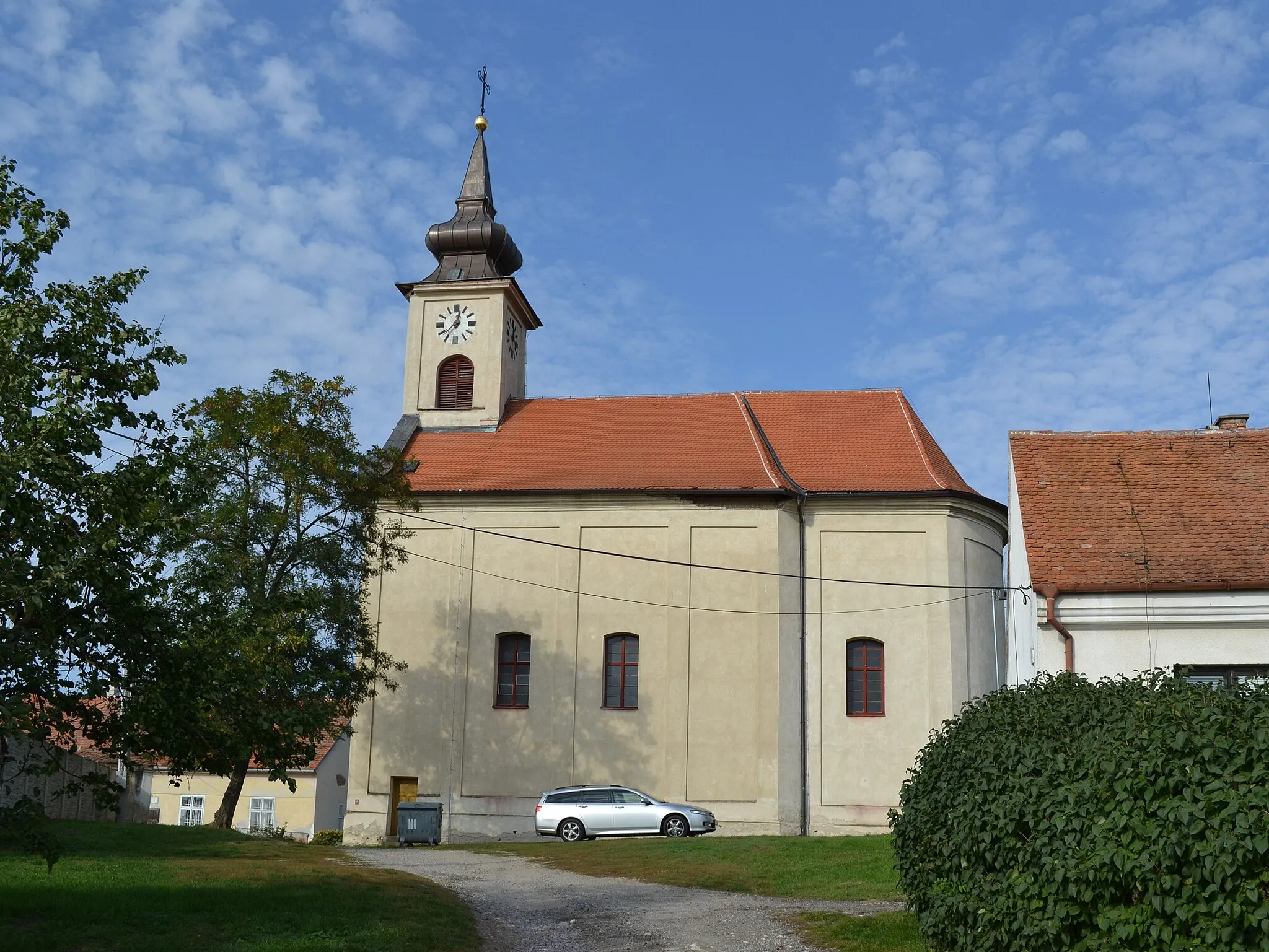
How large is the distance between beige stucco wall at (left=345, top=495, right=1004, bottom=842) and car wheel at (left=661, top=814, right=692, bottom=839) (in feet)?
7.22

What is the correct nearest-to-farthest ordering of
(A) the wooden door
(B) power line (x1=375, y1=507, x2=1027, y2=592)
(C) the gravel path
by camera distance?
(C) the gravel path, (B) power line (x1=375, y1=507, x2=1027, y2=592), (A) the wooden door

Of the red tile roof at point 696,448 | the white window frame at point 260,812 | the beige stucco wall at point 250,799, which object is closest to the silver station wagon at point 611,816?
the red tile roof at point 696,448

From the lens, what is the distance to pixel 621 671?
29844mm

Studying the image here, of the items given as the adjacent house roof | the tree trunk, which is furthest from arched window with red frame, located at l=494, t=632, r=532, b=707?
the adjacent house roof

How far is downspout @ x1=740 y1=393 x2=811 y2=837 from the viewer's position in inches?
1114

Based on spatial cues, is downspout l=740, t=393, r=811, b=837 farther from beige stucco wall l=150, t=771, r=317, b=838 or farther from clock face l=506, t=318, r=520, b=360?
beige stucco wall l=150, t=771, r=317, b=838

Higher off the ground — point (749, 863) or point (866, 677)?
point (866, 677)

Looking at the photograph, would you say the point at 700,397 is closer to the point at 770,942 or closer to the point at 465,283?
the point at 465,283

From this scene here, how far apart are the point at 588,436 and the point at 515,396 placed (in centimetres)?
468

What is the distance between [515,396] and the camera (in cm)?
3653

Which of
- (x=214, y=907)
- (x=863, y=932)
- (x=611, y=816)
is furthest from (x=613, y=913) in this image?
(x=611, y=816)

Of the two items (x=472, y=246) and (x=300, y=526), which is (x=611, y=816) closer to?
(x=300, y=526)

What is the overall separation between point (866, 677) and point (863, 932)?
18.3m

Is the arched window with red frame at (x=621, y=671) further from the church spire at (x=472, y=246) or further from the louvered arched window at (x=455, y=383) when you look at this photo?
the church spire at (x=472, y=246)
